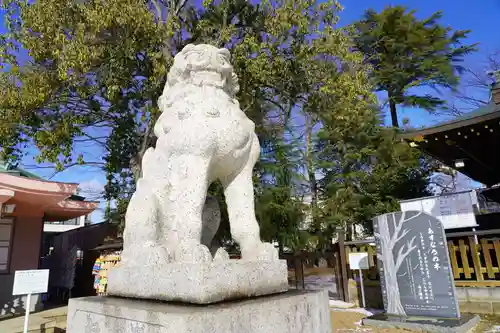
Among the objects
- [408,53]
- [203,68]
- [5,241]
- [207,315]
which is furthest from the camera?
[408,53]

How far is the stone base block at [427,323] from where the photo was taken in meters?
4.64

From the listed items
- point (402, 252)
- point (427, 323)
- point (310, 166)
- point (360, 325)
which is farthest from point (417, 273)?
point (310, 166)

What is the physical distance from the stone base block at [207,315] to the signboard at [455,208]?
5.87 meters

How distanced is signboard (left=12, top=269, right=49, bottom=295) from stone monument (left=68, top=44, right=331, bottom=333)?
3151mm

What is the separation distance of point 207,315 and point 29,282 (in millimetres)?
4212

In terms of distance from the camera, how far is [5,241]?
7434mm

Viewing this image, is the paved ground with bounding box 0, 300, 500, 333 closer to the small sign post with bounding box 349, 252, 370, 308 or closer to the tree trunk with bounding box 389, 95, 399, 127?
the small sign post with bounding box 349, 252, 370, 308

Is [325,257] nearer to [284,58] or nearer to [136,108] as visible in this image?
[284,58]

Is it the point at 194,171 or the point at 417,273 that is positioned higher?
the point at 194,171

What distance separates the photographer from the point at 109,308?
168cm

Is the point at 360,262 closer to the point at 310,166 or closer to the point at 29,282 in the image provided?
the point at 310,166

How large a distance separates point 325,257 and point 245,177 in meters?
6.35

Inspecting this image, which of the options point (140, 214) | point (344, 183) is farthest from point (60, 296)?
point (140, 214)

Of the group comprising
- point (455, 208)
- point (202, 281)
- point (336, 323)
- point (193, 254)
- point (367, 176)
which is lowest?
point (336, 323)
